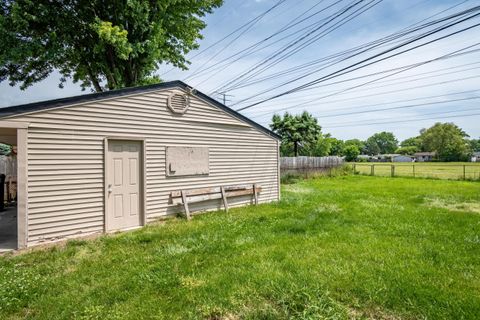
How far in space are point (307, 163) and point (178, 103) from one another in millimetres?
12695

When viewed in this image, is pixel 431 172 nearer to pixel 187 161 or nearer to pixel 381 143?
pixel 187 161

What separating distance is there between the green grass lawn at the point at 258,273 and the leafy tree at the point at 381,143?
12838 cm

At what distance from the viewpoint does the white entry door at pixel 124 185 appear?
584cm

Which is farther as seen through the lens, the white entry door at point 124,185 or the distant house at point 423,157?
the distant house at point 423,157

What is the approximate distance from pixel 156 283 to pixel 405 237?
442 centimetres

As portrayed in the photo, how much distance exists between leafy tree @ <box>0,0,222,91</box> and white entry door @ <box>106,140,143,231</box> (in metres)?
6.11

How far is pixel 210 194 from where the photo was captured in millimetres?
7520

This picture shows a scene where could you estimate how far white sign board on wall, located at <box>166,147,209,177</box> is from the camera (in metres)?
6.73

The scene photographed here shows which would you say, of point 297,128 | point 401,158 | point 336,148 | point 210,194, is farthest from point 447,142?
point 210,194

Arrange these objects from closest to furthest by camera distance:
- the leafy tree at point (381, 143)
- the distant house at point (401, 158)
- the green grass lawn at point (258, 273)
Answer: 1. the green grass lawn at point (258, 273)
2. the distant house at point (401, 158)
3. the leafy tree at point (381, 143)

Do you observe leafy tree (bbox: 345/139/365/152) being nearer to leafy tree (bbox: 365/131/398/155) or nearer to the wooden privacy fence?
leafy tree (bbox: 365/131/398/155)

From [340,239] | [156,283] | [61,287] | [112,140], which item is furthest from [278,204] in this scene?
[61,287]

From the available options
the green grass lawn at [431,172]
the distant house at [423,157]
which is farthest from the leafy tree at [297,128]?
the distant house at [423,157]

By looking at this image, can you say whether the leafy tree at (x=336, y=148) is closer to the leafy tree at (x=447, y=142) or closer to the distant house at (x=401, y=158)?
the leafy tree at (x=447, y=142)
